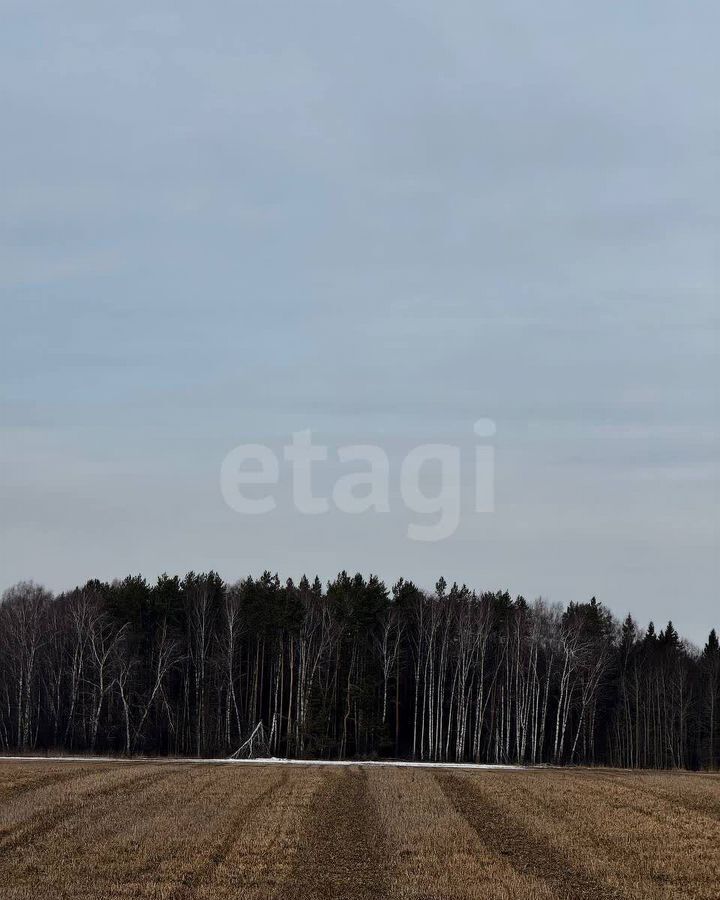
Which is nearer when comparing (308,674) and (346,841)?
(346,841)

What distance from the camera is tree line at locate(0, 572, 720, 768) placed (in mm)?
81500

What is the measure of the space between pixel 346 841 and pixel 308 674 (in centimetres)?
6707

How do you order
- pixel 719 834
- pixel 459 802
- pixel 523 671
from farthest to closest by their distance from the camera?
pixel 523 671, pixel 459 802, pixel 719 834

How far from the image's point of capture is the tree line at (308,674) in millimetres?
81500

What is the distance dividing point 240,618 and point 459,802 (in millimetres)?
59907

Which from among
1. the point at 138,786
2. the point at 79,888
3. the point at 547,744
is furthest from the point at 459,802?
the point at 547,744

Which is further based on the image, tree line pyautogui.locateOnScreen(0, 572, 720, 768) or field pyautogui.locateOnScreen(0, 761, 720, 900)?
tree line pyautogui.locateOnScreen(0, 572, 720, 768)

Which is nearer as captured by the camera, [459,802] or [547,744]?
[459,802]

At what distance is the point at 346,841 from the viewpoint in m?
21.9

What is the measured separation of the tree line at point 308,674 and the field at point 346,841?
47.0 m

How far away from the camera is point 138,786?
1307 inches

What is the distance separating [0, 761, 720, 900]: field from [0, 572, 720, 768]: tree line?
47.0 meters

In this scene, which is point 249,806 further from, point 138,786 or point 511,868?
point 511,868

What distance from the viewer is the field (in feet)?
56.1
